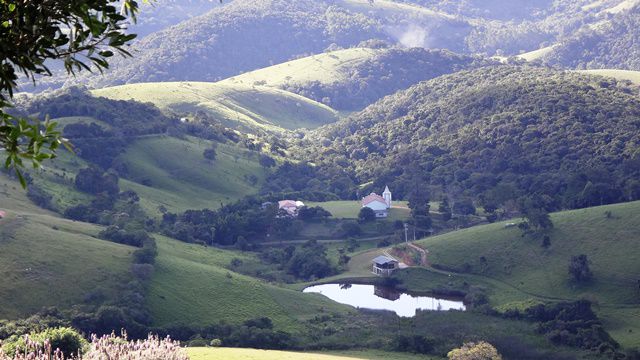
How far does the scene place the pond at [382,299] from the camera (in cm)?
7800

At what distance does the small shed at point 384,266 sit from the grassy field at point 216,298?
10.6 meters

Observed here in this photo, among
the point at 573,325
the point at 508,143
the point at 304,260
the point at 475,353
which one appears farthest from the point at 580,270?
the point at 508,143

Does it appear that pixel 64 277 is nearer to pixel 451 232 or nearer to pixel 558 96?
pixel 451 232

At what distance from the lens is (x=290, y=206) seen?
368ft

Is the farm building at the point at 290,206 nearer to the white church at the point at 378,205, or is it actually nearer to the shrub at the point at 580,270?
the white church at the point at 378,205

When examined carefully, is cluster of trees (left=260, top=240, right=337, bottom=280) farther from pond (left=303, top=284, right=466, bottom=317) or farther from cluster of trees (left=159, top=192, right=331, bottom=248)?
cluster of trees (left=159, top=192, right=331, bottom=248)

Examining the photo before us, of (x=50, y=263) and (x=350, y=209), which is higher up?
(x=350, y=209)

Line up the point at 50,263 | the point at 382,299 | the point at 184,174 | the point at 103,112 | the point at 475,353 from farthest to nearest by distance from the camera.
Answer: the point at 103,112, the point at 184,174, the point at 382,299, the point at 50,263, the point at 475,353

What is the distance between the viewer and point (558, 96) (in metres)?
146

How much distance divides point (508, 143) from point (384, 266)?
52315 mm

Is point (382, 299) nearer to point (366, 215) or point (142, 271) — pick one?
point (142, 271)

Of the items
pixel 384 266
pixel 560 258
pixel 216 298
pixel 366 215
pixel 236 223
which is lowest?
pixel 216 298

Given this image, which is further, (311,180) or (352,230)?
(311,180)

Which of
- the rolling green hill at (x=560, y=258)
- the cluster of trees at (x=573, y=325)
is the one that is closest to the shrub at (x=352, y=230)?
the rolling green hill at (x=560, y=258)
